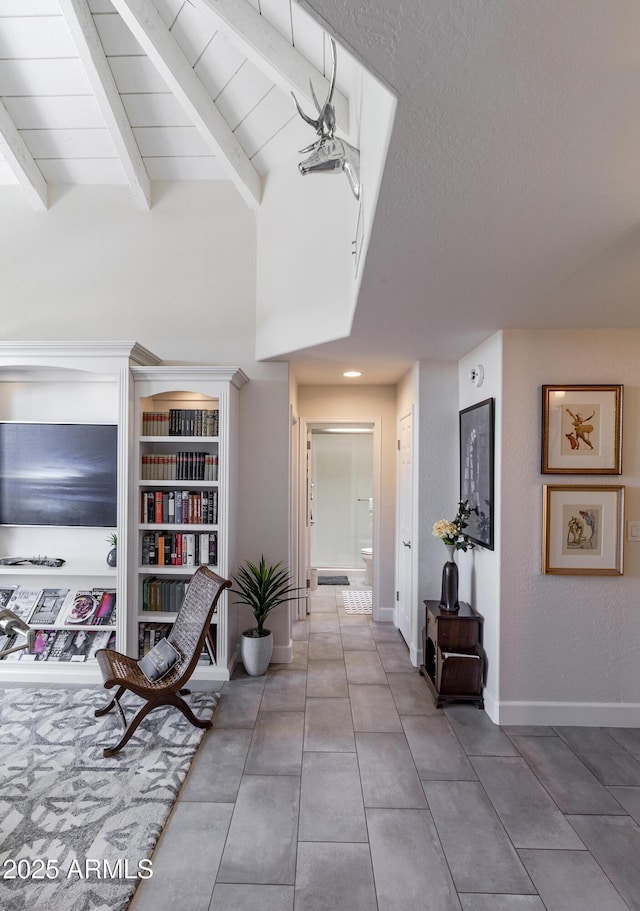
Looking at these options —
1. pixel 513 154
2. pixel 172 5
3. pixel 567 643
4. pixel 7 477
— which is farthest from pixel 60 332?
pixel 567 643

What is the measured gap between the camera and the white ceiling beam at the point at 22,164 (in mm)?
3541

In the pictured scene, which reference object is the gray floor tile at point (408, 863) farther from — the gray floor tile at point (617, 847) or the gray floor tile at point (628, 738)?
the gray floor tile at point (628, 738)

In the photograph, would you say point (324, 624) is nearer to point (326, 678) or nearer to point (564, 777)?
point (326, 678)

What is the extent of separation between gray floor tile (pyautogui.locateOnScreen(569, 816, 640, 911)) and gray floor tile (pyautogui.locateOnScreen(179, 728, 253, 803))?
152 centimetres

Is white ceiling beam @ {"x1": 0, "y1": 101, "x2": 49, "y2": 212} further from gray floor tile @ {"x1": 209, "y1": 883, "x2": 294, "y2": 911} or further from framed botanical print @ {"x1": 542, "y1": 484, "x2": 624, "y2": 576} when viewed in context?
gray floor tile @ {"x1": 209, "y1": 883, "x2": 294, "y2": 911}

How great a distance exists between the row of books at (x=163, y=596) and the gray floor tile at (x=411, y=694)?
5.35 ft

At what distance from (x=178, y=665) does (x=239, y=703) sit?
516 millimetres

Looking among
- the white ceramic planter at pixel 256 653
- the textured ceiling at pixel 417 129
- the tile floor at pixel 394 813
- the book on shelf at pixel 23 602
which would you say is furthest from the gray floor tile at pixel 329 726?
the textured ceiling at pixel 417 129

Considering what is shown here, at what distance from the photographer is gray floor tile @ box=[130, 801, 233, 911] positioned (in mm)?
1766

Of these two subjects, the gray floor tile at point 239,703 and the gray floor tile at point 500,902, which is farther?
the gray floor tile at point 239,703

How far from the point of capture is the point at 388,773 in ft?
8.27

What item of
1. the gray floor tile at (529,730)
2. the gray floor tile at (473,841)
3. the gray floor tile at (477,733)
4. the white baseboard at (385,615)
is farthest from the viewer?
the white baseboard at (385,615)

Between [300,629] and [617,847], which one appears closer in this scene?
[617,847]

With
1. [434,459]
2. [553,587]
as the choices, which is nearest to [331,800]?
[553,587]
